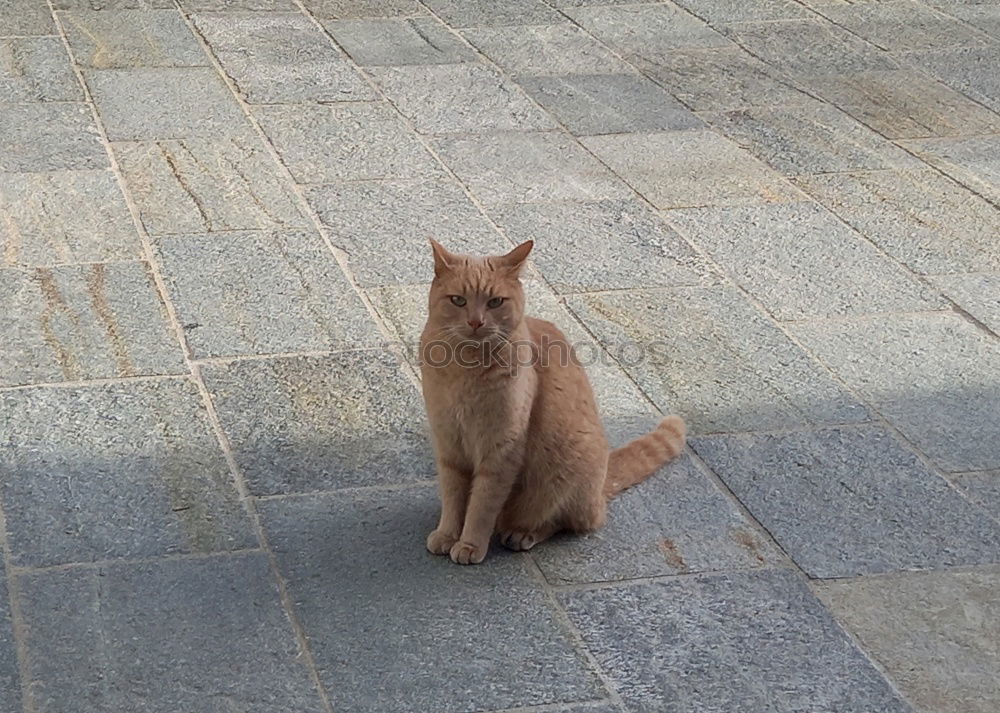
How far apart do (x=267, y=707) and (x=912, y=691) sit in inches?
60.7

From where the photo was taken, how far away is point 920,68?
8.58 metres

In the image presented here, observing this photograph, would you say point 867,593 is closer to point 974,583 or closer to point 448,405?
point 974,583

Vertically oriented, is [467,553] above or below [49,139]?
above

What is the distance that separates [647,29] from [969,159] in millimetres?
2610

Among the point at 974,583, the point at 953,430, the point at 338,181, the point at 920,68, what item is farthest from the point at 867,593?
the point at 920,68

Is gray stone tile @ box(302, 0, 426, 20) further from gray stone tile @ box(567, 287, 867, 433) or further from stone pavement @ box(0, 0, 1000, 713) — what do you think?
gray stone tile @ box(567, 287, 867, 433)

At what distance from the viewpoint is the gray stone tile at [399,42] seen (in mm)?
8391

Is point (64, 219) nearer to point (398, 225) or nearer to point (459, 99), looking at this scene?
point (398, 225)

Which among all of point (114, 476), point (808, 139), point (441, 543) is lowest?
point (114, 476)

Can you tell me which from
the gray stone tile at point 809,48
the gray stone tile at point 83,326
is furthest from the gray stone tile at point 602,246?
the gray stone tile at point 809,48

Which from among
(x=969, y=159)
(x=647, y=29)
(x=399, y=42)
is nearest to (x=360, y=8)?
(x=399, y=42)

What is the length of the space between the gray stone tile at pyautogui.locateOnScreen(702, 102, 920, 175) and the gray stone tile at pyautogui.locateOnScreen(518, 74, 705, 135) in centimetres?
24

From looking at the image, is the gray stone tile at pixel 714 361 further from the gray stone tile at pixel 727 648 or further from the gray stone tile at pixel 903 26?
the gray stone tile at pixel 903 26

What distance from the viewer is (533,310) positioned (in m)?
5.52
